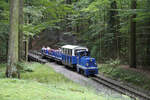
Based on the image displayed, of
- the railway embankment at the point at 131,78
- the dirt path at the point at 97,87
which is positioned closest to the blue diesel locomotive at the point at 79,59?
the dirt path at the point at 97,87

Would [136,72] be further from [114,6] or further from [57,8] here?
[114,6]

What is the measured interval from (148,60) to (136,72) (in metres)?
2.95

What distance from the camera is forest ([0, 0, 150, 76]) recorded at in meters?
13.5

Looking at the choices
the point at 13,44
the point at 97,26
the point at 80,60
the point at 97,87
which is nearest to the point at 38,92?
the point at 13,44

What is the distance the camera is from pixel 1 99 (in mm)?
6227

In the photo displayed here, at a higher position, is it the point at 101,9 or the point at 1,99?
the point at 101,9

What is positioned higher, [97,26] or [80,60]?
[97,26]

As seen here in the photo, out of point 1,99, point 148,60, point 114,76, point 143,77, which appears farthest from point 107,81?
point 1,99

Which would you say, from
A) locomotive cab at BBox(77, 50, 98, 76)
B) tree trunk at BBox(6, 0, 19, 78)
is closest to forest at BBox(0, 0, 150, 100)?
tree trunk at BBox(6, 0, 19, 78)

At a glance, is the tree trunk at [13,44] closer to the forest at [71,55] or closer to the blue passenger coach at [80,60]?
the forest at [71,55]

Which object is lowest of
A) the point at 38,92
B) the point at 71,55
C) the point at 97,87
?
the point at 97,87

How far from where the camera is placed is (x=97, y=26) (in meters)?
30.7

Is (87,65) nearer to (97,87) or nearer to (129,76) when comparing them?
(129,76)

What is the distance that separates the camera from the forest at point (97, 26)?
13531 millimetres
